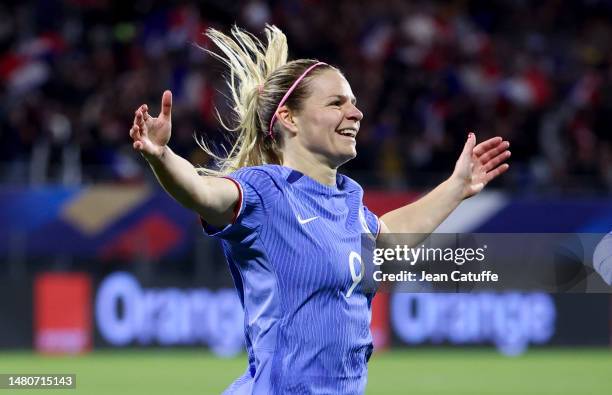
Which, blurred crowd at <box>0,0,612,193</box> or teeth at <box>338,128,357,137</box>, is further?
blurred crowd at <box>0,0,612,193</box>

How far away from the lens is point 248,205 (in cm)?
396

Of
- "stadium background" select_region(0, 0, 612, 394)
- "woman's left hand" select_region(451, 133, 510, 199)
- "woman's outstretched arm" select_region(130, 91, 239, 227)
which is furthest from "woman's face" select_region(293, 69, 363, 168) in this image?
"stadium background" select_region(0, 0, 612, 394)

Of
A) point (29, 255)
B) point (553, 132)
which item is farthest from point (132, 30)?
point (553, 132)

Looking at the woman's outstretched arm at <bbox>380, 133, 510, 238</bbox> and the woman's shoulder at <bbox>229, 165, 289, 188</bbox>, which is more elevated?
the woman's outstretched arm at <bbox>380, 133, 510, 238</bbox>

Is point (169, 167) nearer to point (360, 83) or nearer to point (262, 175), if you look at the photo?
point (262, 175)

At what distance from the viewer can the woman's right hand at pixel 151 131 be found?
3.56m

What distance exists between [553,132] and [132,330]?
6354 mm

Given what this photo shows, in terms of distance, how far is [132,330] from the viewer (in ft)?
42.5

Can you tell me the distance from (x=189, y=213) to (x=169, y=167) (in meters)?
9.40

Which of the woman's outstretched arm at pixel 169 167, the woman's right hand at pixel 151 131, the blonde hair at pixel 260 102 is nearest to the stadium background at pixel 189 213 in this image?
→ the blonde hair at pixel 260 102

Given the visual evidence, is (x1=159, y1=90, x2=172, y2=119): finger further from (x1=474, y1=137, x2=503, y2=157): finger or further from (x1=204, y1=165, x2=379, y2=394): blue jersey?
(x1=474, y1=137, x2=503, y2=157): finger

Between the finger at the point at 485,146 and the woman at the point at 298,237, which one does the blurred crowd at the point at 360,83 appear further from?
the woman at the point at 298,237

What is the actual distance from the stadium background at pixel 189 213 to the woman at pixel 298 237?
19.5ft

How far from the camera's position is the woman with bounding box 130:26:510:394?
397 centimetres
